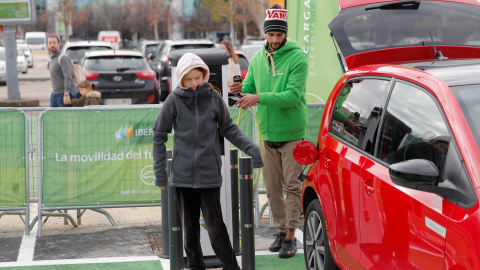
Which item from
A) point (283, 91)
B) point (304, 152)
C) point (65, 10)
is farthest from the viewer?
point (65, 10)

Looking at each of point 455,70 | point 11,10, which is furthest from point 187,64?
point 11,10

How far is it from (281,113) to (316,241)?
1.38 metres

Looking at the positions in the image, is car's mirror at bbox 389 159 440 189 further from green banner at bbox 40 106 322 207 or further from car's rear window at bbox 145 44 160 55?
car's rear window at bbox 145 44 160 55

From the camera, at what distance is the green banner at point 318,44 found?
32.9 feet

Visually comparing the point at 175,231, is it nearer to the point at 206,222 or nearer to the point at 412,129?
the point at 206,222

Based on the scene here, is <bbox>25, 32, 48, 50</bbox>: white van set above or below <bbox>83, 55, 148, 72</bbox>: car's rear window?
below

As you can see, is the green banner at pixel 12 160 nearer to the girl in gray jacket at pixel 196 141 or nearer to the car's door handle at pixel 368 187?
the girl in gray jacket at pixel 196 141

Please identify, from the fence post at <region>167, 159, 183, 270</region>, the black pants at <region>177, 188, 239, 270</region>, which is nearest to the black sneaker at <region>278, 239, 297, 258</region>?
the black pants at <region>177, 188, 239, 270</region>

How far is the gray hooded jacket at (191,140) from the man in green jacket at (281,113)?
88 centimetres

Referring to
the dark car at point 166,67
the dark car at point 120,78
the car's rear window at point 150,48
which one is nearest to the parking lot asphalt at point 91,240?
the dark car at point 120,78

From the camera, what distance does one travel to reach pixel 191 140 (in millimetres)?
5520

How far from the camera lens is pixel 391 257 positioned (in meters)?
4.20

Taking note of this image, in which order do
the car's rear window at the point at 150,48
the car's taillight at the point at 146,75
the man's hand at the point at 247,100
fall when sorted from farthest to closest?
the car's rear window at the point at 150,48
the car's taillight at the point at 146,75
the man's hand at the point at 247,100

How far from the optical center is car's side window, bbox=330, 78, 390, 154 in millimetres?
4812
